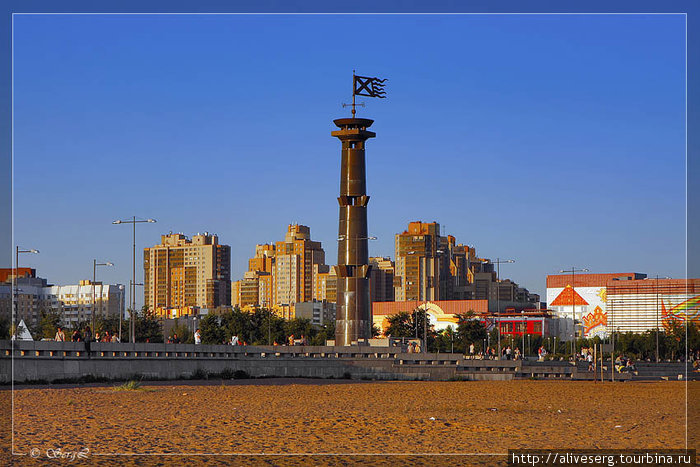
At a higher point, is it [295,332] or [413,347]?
[295,332]

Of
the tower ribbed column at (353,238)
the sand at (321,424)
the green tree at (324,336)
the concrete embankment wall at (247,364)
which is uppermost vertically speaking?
the tower ribbed column at (353,238)

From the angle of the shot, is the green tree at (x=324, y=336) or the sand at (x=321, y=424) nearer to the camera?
the sand at (x=321, y=424)

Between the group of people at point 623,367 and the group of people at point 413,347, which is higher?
the group of people at point 413,347

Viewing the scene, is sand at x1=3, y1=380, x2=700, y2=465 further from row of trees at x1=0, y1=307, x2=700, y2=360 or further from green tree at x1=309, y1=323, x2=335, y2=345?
green tree at x1=309, y1=323, x2=335, y2=345

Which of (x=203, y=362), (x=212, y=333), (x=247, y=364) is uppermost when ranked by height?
(x=212, y=333)

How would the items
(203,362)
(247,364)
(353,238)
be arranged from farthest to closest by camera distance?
(353,238) → (247,364) → (203,362)

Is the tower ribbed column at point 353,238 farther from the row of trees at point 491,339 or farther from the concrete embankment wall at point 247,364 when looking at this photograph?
the row of trees at point 491,339

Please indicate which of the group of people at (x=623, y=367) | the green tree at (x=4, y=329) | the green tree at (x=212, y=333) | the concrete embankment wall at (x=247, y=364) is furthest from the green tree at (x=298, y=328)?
the concrete embankment wall at (x=247, y=364)

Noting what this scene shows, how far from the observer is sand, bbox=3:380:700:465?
19.8 meters

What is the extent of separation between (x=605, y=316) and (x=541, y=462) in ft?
594

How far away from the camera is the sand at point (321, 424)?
19844 mm

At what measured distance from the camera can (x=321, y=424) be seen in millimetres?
25000

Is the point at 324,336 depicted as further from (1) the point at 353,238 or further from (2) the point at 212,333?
(1) the point at 353,238

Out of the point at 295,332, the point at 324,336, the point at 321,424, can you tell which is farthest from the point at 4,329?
the point at 321,424
